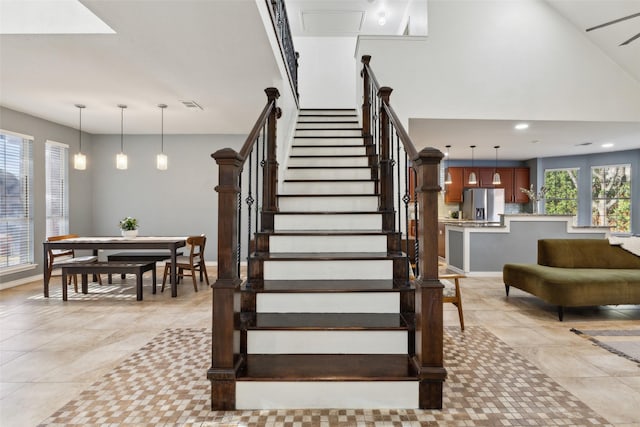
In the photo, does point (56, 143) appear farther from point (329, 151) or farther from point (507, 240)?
point (507, 240)

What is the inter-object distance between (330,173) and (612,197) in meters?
7.70

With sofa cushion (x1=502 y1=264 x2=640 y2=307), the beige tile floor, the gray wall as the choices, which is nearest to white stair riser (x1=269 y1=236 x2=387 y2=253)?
the beige tile floor

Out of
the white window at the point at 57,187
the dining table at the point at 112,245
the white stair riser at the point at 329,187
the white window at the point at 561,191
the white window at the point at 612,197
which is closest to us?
the white stair riser at the point at 329,187

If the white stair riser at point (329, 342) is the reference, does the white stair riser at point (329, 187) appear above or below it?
above

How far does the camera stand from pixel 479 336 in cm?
317

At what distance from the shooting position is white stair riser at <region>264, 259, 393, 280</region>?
8.59ft

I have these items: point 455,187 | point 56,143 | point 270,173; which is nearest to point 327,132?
point 270,173

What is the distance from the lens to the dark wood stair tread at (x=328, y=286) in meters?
2.34

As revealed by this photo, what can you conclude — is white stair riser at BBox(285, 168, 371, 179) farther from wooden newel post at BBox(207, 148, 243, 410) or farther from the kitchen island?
the kitchen island

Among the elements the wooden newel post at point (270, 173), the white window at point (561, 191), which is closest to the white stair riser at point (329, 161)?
the wooden newel post at point (270, 173)

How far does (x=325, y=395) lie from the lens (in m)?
1.92

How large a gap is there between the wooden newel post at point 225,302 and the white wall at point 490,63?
379cm

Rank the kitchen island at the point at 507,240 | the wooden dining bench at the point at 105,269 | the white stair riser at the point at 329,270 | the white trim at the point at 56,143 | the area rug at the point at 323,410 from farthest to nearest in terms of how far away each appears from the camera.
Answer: the white trim at the point at 56,143 < the kitchen island at the point at 507,240 < the wooden dining bench at the point at 105,269 < the white stair riser at the point at 329,270 < the area rug at the point at 323,410

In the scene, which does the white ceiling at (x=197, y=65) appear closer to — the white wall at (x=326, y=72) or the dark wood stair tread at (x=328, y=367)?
the white wall at (x=326, y=72)
